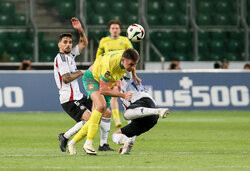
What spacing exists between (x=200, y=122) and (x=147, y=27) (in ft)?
27.0

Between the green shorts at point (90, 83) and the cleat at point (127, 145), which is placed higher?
the green shorts at point (90, 83)

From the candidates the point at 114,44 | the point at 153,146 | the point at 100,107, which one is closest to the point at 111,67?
the point at 100,107

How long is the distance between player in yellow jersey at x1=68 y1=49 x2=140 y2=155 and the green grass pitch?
1.05 ft

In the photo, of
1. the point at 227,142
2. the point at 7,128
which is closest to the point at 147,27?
the point at 7,128

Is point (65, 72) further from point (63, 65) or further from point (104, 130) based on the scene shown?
point (104, 130)

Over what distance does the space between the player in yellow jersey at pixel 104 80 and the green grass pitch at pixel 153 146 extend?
321 millimetres

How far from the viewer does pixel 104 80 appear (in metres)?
9.87

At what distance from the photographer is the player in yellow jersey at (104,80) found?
9.62m

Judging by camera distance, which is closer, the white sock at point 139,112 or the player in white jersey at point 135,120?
the white sock at point 139,112

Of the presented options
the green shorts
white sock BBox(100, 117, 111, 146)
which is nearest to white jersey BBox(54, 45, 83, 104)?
the green shorts

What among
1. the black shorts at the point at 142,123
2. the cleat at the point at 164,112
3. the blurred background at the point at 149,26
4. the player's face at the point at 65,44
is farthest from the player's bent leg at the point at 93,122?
the blurred background at the point at 149,26

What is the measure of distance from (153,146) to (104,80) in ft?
8.13

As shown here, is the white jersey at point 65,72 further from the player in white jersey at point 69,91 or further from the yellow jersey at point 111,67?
the yellow jersey at point 111,67

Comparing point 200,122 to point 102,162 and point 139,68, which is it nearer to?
point 139,68
